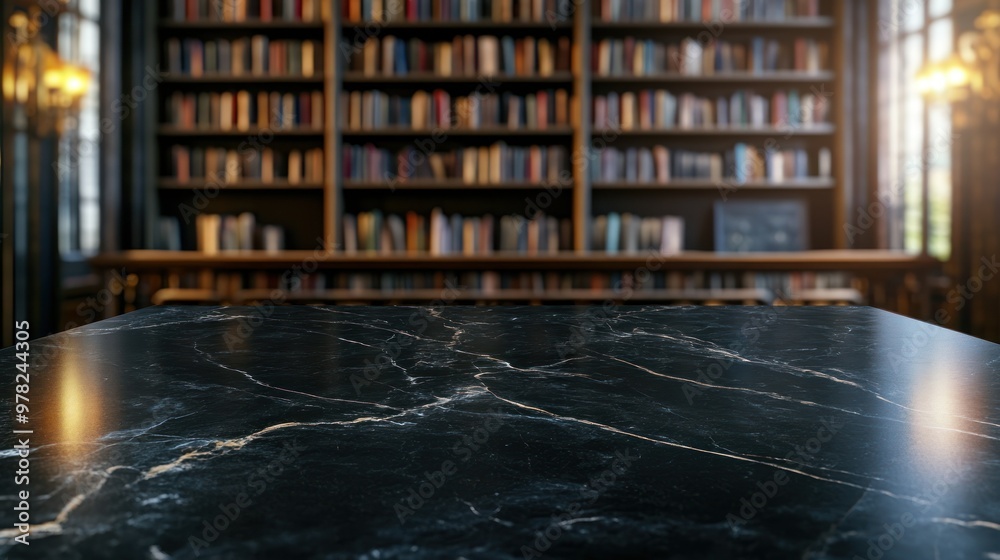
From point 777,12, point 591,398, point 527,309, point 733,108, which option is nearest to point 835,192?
point 733,108

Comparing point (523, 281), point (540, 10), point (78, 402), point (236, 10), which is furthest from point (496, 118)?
point (78, 402)

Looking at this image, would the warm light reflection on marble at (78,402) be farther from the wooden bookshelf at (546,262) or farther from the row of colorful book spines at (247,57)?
the row of colorful book spines at (247,57)

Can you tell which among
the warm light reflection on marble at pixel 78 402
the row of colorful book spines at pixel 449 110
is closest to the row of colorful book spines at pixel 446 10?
the row of colorful book spines at pixel 449 110

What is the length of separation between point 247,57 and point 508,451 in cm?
495

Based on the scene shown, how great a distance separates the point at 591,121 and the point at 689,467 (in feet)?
15.5

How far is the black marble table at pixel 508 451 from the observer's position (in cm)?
49

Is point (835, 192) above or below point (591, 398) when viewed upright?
above

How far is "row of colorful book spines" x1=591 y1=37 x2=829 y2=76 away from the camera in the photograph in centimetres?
517

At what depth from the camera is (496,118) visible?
5.19 metres

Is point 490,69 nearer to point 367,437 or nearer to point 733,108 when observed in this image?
point 733,108

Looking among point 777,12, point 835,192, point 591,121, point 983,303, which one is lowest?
point 983,303

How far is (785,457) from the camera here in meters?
0.65

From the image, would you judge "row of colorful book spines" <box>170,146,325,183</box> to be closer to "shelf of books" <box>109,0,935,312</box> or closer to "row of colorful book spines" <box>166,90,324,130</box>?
"shelf of books" <box>109,0,935,312</box>

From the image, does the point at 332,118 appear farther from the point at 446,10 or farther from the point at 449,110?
the point at 446,10
